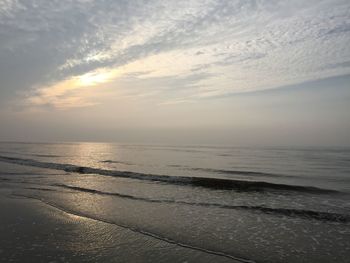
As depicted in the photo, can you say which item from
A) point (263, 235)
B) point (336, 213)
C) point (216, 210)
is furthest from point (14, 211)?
point (336, 213)

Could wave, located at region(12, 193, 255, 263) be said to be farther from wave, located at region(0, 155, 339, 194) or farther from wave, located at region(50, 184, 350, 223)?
wave, located at region(0, 155, 339, 194)

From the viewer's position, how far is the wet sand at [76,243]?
7.73 meters

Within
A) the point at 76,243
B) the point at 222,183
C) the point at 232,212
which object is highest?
the point at 222,183

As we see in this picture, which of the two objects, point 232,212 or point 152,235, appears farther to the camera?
point 232,212

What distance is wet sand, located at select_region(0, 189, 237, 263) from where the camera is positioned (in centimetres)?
773

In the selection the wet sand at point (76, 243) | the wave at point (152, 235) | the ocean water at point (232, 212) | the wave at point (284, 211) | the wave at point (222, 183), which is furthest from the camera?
the wave at point (222, 183)

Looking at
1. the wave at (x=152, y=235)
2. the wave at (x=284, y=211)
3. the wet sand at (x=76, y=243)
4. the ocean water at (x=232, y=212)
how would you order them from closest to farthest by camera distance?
the wet sand at (x=76, y=243)
the wave at (x=152, y=235)
the ocean water at (x=232, y=212)
the wave at (x=284, y=211)

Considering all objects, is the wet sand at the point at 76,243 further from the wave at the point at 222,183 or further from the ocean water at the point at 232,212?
the wave at the point at 222,183

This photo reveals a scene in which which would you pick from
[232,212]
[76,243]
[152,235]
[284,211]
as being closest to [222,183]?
[284,211]

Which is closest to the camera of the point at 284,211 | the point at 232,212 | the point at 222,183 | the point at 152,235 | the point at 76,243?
the point at 76,243

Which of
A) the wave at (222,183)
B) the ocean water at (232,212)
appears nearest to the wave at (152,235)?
the ocean water at (232,212)

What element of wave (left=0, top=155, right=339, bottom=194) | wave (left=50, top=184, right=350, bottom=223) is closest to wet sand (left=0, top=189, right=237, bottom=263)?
wave (left=50, top=184, right=350, bottom=223)

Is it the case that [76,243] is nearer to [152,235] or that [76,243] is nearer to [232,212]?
[152,235]

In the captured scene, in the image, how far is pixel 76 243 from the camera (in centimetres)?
884
